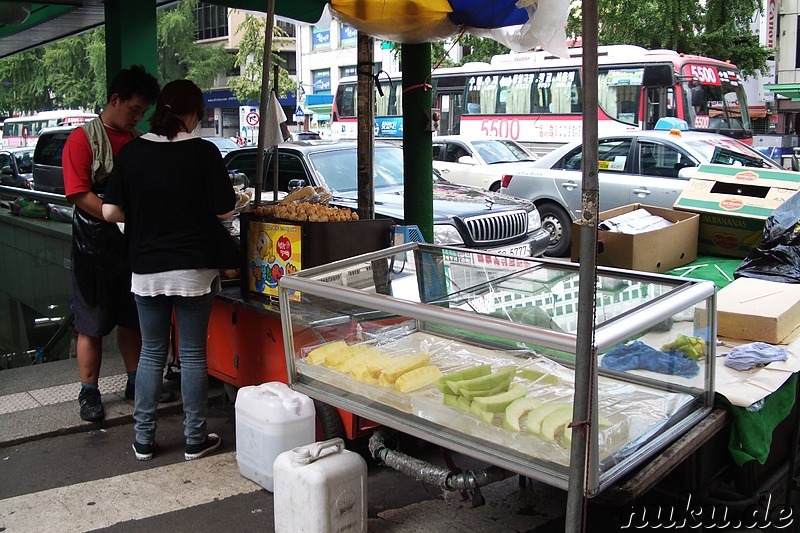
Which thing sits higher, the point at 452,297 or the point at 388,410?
the point at 452,297

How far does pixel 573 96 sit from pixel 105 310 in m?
15.1

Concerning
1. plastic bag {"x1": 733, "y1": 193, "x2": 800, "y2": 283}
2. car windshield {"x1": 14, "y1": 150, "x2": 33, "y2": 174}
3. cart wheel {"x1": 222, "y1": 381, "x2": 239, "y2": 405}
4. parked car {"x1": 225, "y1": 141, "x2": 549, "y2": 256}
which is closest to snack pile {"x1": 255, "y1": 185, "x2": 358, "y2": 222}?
cart wheel {"x1": 222, "y1": 381, "x2": 239, "y2": 405}

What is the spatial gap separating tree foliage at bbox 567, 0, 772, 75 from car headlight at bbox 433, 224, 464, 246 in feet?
48.9

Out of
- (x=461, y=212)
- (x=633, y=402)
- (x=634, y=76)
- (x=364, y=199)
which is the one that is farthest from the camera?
(x=634, y=76)

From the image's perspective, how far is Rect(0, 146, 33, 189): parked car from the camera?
63.5 ft

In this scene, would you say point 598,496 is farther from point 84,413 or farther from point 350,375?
point 84,413

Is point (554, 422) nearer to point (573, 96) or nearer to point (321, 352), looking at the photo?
point (321, 352)

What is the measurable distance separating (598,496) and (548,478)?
Result: 19 cm

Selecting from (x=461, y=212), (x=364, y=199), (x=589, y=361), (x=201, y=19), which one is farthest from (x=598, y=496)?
(x=201, y=19)

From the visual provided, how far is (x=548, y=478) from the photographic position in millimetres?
2424

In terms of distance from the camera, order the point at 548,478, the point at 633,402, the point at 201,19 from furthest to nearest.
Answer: the point at 201,19 → the point at 633,402 → the point at 548,478

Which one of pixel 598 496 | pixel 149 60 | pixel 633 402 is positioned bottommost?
pixel 598 496

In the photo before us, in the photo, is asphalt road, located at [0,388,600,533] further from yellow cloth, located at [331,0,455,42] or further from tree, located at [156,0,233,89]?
tree, located at [156,0,233,89]

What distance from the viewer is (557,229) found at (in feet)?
38.1
